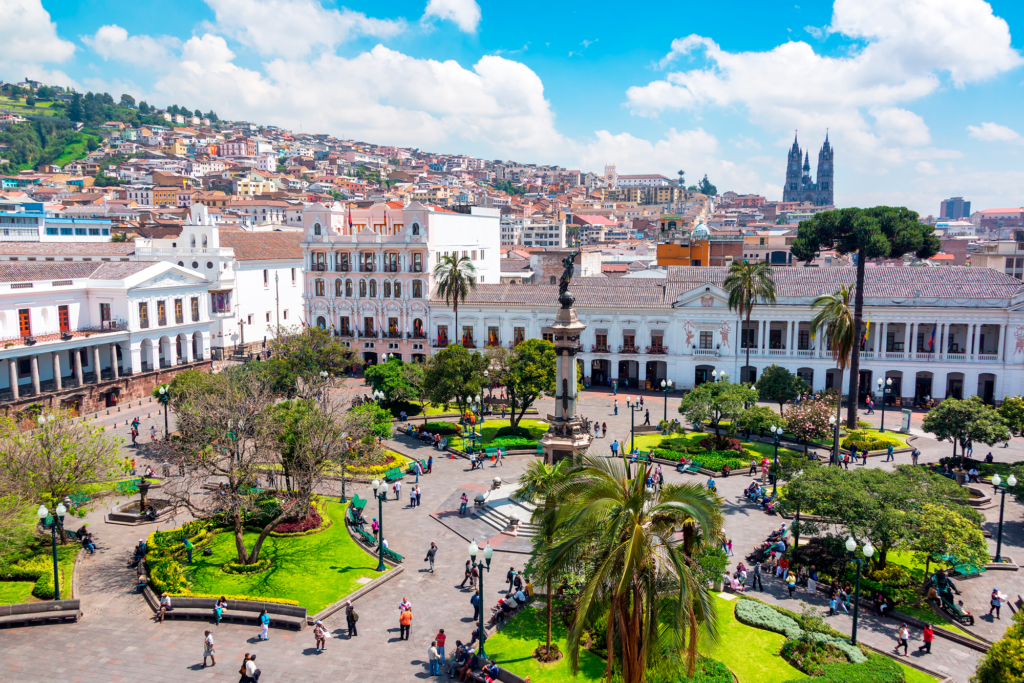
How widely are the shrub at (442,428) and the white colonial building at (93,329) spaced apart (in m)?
24.1

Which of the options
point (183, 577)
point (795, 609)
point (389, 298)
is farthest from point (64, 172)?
point (795, 609)

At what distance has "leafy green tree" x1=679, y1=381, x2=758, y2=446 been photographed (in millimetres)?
41625

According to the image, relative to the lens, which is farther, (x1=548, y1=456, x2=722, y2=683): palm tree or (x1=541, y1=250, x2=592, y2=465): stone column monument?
(x1=541, y1=250, x2=592, y2=465): stone column monument

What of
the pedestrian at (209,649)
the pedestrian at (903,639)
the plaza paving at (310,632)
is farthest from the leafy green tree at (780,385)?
the pedestrian at (209,649)

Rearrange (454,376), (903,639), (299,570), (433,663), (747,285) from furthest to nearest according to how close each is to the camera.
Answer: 1. (747,285)
2. (454,376)
3. (299,570)
4. (903,639)
5. (433,663)

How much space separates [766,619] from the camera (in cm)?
2353

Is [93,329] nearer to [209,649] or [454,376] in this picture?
[454,376]

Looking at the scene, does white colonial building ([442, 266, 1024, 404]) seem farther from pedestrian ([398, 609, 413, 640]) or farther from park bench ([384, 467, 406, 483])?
pedestrian ([398, 609, 413, 640])

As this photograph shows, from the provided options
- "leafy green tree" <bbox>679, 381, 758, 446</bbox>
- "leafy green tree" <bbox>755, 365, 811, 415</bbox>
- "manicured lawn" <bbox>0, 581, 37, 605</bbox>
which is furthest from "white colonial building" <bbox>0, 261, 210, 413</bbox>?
"leafy green tree" <bbox>755, 365, 811, 415</bbox>

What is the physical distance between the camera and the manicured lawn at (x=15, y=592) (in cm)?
2506

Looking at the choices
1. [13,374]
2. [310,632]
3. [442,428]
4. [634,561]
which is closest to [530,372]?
[442,428]

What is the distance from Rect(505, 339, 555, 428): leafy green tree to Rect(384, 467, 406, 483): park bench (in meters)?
8.93

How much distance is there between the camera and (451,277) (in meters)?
56.3

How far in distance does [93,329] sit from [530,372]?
1370 inches
